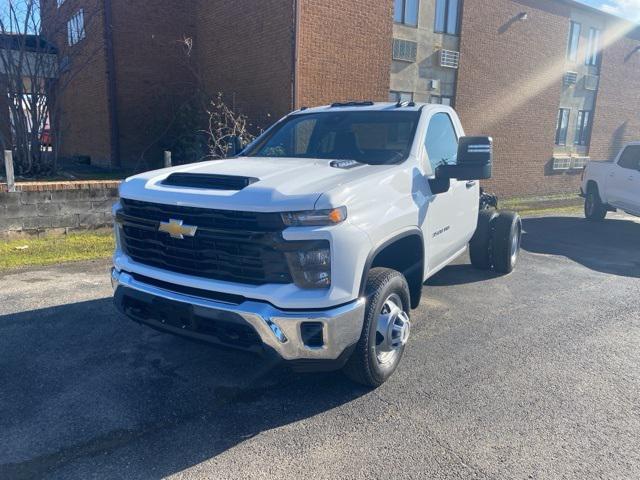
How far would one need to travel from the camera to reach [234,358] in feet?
13.4

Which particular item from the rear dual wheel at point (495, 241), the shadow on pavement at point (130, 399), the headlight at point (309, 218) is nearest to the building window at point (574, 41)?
the rear dual wheel at point (495, 241)

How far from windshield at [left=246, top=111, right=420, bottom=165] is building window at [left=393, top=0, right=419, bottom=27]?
10.2 m

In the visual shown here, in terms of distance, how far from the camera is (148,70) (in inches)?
609

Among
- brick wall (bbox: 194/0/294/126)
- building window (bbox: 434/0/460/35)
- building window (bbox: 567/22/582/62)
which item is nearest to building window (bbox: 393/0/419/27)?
building window (bbox: 434/0/460/35)

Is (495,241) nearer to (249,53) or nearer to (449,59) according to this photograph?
(249,53)

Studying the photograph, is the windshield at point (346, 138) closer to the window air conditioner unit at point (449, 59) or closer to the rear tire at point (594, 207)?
the rear tire at point (594, 207)

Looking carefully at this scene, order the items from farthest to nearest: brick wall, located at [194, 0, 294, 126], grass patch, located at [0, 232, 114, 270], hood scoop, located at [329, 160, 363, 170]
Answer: brick wall, located at [194, 0, 294, 126], grass patch, located at [0, 232, 114, 270], hood scoop, located at [329, 160, 363, 170]

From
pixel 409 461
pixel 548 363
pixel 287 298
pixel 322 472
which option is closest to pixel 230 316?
pixel 287 298

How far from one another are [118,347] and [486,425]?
2.93 meters

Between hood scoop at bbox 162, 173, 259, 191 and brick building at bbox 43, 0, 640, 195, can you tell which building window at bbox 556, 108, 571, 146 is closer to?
brick building at bbox 43, 0, 640, 195

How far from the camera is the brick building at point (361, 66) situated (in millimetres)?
12203

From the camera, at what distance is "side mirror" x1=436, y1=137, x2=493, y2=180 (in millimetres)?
3920

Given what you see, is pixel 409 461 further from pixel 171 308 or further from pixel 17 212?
pixel 17 212

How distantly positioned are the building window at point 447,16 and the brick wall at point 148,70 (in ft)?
23.9
